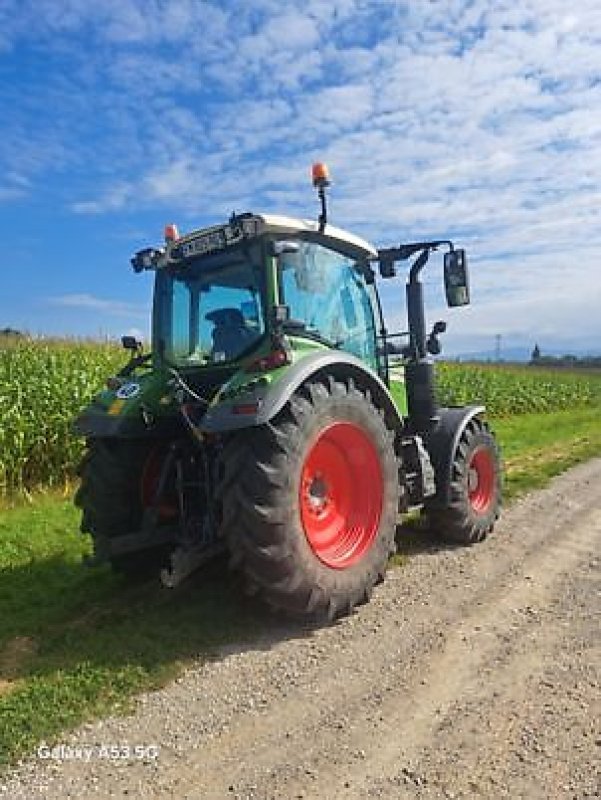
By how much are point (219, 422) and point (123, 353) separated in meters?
7.25

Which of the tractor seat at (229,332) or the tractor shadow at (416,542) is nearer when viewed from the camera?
the tractor seat at (229,332)

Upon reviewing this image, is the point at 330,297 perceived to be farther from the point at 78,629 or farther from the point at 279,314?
the point at 78,629

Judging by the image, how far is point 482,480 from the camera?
21.2ft

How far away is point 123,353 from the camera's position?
1085 cm

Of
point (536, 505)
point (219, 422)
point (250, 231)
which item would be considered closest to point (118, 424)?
point (219, 422)

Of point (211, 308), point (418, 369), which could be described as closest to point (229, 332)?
point (211, 308)

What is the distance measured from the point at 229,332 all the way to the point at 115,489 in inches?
49.7

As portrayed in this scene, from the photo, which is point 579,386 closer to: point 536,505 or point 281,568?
point 536,505

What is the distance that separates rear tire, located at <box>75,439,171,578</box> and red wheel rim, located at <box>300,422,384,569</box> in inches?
47.9

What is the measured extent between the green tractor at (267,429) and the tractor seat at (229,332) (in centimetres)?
1

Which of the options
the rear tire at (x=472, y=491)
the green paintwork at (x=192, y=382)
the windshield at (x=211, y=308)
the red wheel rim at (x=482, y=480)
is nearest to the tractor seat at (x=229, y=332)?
the windshield at (x=211, y=308)

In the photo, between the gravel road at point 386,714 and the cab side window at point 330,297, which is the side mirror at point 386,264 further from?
the gravel road at point 386,714

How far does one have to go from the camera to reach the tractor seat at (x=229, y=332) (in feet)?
15.6

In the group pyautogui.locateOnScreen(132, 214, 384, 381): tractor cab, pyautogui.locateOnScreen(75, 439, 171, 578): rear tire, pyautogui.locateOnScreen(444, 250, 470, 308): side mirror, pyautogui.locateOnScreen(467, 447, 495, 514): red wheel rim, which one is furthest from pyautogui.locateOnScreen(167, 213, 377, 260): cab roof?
pyautogui.locateOnScreen(467, 447, 495, 514): red wheel rim
